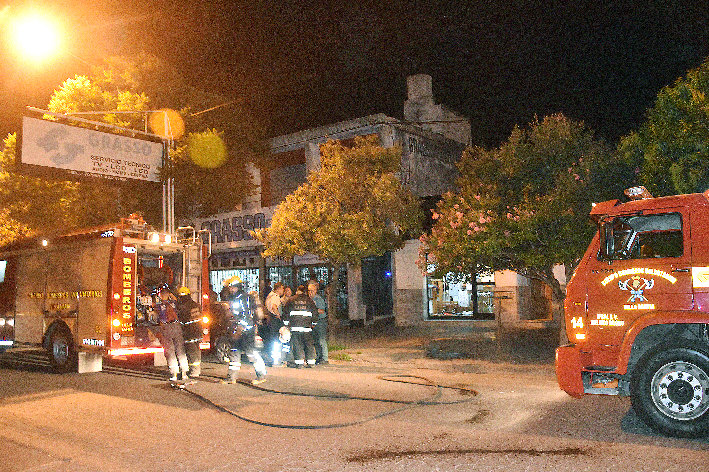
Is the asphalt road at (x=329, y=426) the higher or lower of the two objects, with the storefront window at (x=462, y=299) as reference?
lower

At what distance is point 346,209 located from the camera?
54.0ft

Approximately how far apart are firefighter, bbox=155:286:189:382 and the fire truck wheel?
2949 millimetres

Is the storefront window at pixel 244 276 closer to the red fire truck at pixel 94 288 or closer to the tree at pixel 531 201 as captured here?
the red fire truck at pixel 94 288

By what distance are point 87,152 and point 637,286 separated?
1348 cm

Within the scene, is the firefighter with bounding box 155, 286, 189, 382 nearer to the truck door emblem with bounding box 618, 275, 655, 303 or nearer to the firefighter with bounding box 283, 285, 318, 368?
the firefighter with bounding box 283, 285, 318, 368

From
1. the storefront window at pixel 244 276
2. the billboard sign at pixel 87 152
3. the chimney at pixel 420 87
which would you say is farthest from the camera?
the chimney at pixel 420 87

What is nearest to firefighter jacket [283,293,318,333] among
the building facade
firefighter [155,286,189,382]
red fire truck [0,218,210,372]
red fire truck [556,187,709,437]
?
red fire truck [0,218,210,372]

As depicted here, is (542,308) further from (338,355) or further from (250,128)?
(250,128)

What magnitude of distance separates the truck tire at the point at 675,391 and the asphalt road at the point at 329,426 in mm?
175

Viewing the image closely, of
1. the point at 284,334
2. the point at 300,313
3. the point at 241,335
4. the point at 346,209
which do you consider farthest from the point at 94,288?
the point at 346,209

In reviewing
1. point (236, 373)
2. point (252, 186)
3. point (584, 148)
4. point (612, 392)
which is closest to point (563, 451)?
point (612, 392)

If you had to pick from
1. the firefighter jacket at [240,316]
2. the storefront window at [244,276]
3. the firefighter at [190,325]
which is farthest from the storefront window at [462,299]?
the firefighter at [190,325]

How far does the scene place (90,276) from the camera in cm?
1154

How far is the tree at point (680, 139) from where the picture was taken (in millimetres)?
9445
